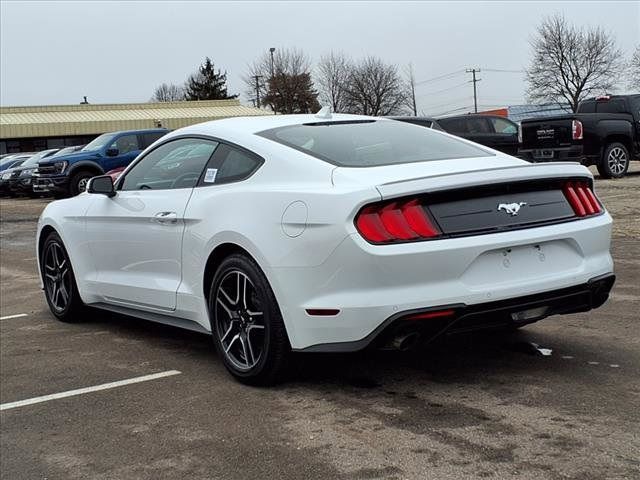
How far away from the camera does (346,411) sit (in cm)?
392

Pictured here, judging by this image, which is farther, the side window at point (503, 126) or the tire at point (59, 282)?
the side window at point (503, 126)

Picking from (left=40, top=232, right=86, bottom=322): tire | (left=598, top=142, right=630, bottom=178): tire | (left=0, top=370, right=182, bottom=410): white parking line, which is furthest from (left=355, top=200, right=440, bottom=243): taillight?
(left=598, top=142, right=630, bottom=178): tire

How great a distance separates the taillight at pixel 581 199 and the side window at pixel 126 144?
16.8m

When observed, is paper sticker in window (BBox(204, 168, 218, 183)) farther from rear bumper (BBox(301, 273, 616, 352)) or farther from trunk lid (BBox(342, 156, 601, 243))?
rear bumper (BBox(301, 273, 616, 352))

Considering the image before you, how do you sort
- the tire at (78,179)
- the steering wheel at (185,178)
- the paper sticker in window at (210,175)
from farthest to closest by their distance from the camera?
the tire at (78,179), the steering wheel at (185,178), the paper sticker in window at (210,175)

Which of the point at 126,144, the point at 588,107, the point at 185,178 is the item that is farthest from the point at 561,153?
the point at 185,178

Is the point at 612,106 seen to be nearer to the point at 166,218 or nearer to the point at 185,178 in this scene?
the point at 185,178

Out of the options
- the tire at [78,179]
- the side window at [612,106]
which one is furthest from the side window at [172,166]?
the tire at [78,179]

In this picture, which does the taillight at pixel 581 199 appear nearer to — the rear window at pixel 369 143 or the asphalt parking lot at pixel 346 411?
the rear window at pixel 369 143

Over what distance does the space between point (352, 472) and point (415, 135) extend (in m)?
2.39

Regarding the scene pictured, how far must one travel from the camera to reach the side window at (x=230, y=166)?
4.50 m

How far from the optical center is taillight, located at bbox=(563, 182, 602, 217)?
4258 millimetres

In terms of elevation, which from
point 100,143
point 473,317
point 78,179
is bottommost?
point 473,317

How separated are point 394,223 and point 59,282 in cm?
371
